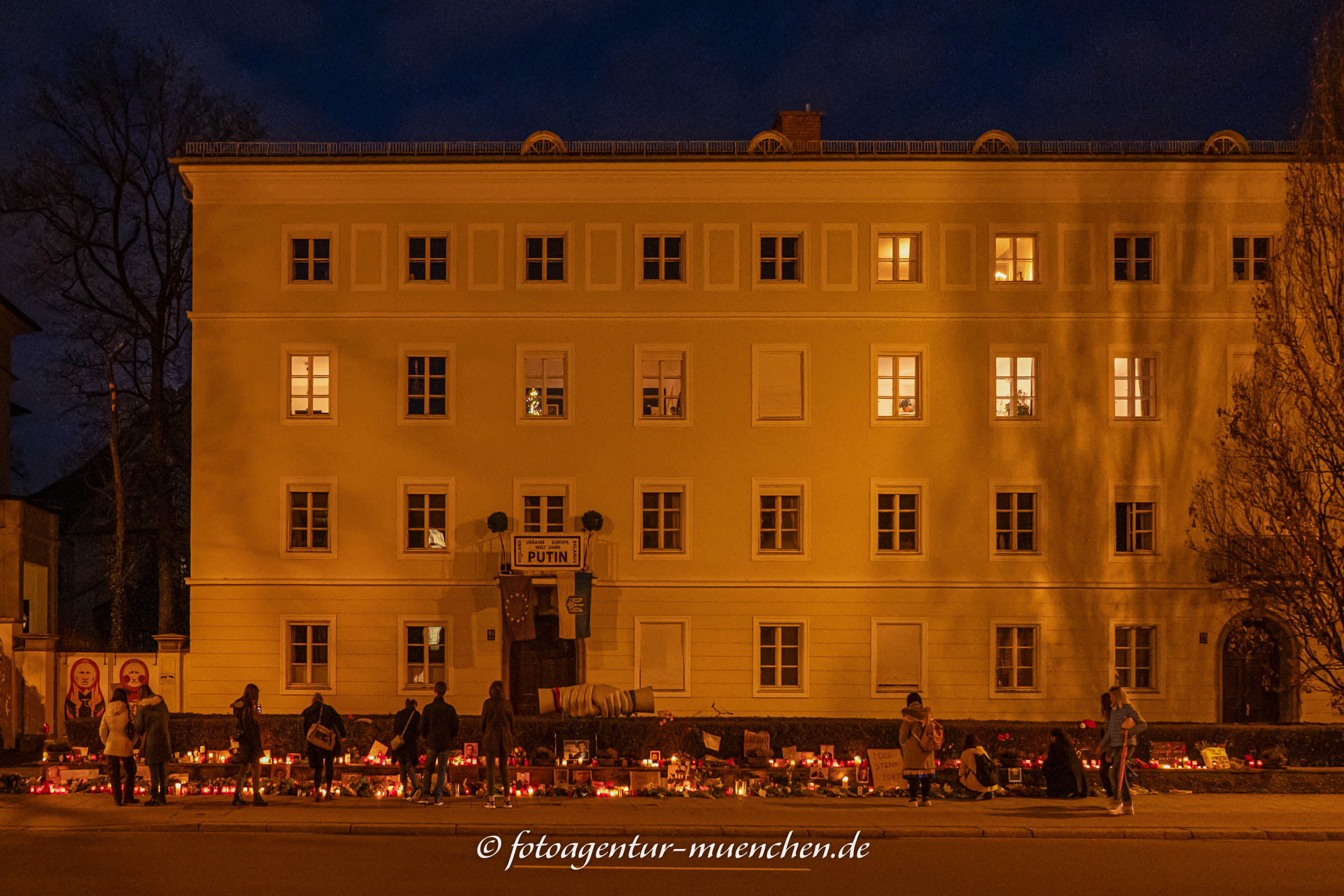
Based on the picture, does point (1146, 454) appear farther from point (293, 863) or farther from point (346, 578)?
point (293, 863)

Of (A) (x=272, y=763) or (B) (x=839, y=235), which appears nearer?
(A) (x=272, y=763)

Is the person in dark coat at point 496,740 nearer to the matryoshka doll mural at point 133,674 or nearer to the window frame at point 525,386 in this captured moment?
the window frame at point 525,386

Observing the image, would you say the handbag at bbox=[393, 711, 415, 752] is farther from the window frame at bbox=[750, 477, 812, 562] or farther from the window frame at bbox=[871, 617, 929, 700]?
the window frame at bbox=[750, 477, 812, 562]

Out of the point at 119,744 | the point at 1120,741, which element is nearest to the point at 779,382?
the point at 1120,741

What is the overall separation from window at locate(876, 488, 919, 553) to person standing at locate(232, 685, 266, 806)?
1651cm

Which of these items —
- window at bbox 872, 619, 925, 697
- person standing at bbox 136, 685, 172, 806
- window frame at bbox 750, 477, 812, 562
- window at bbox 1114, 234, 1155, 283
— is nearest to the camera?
person standing at bbox 136, 685, 172, 806

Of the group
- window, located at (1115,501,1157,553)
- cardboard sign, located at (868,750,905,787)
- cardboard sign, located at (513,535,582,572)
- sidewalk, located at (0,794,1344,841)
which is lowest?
sidewalk, located at (0,794,1344,841)

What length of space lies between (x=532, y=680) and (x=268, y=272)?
1262 centimetres

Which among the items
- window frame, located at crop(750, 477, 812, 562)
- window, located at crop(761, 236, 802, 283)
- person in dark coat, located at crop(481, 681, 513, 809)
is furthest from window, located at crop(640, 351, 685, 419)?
person in dark coat, located at crop(481, 681, 513, 809)

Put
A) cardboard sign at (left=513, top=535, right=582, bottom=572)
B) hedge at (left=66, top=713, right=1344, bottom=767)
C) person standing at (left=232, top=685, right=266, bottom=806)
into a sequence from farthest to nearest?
cardboard sign at (left=513, top=535, right=582, bottom=572)
hedge at (left=66, top=713, right=1344, bottom=767)
person standing at (left=232, top=685, right=266, bottom=806)

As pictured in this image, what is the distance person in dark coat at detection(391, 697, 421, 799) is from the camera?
18.3 m

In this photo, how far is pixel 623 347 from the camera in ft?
96.1

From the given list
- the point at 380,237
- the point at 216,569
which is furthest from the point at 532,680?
the point at 380,237

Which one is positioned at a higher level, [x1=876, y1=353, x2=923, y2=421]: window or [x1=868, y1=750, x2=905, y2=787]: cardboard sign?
[x1=876, y1=353, x2=923, y2=421]: window
